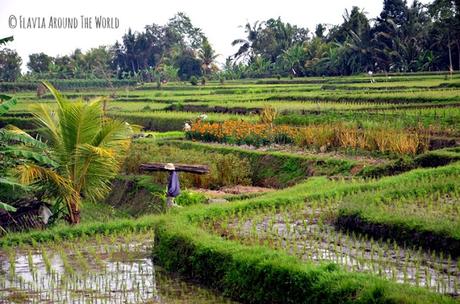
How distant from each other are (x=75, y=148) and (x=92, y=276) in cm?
436

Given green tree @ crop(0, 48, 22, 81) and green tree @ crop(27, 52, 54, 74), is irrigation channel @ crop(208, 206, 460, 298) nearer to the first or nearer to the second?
green tree @ crop(0, 48, 22, 81)

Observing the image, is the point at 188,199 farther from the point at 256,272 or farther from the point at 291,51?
the point at 291,51

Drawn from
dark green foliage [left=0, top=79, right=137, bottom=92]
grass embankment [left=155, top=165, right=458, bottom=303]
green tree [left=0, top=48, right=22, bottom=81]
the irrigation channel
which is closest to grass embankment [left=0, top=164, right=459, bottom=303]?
grass embankment [left=155, top=165, right=458, bottom=303]

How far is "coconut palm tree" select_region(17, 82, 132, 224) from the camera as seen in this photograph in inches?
500

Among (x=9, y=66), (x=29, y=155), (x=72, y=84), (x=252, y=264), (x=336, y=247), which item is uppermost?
(x=9, y=66)

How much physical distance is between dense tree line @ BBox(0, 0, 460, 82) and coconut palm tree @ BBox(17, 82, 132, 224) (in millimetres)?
28892

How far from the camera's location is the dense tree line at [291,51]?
42906 millimetres

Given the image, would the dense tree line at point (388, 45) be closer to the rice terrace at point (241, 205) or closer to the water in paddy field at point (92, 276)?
the rice terrace at point (241, 205)

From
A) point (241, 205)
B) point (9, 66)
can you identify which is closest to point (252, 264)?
point (241, 205)

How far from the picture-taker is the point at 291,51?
173ft

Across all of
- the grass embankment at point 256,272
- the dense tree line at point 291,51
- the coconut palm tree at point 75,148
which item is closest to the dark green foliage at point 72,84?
the dense tree line at point 291,51

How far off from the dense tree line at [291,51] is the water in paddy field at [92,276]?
103 feet

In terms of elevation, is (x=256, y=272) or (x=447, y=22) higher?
(x=447, y=22)

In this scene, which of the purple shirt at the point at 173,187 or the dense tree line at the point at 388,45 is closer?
the purple shirt at the point at 173,187
